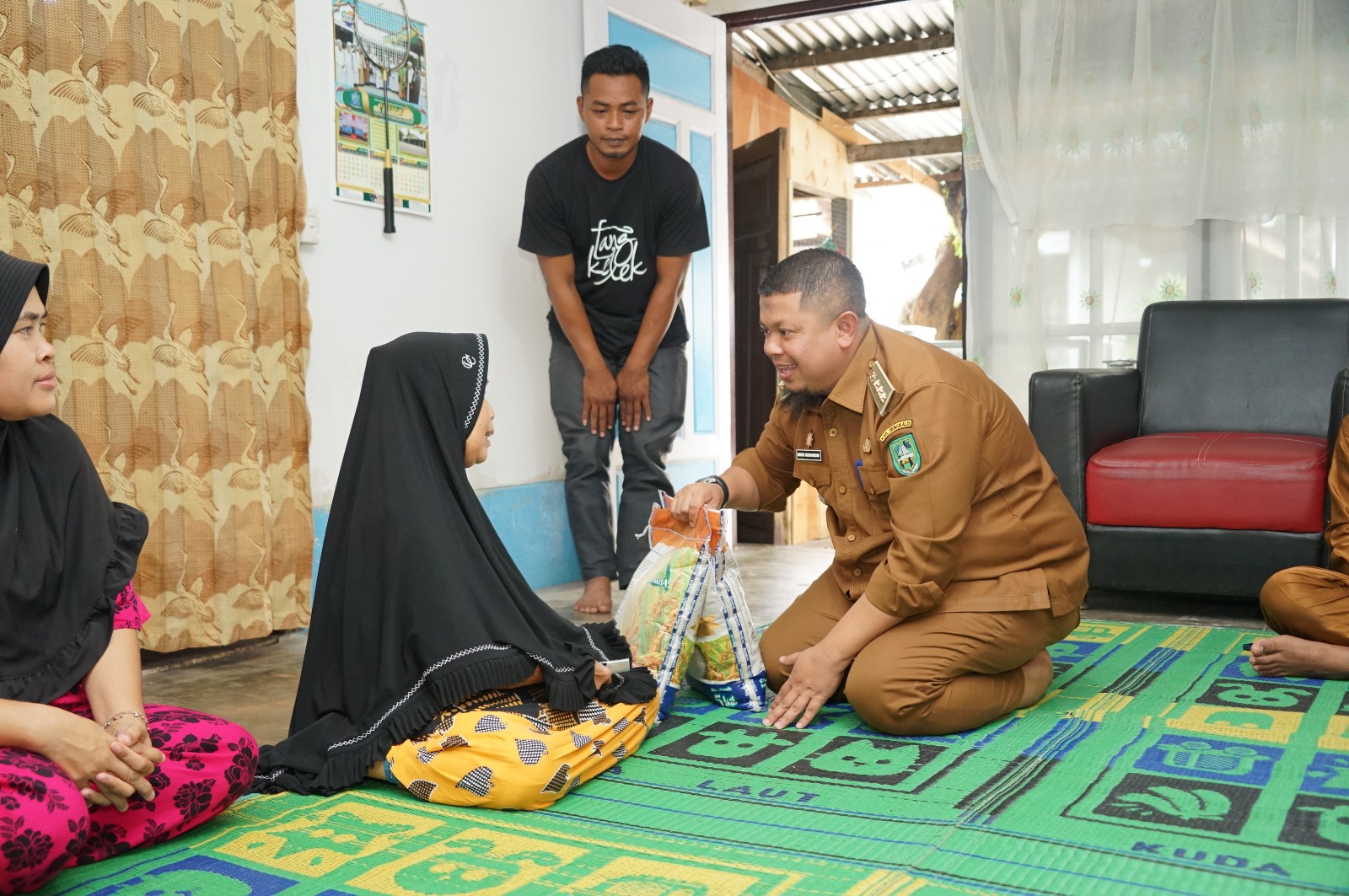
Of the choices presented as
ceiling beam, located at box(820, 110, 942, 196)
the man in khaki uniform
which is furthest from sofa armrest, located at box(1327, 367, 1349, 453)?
ceiling beam, located at box(820, 110, 942, 196)

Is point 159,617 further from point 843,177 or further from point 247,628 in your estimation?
point 843,177

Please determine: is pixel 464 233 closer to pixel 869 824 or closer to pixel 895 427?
pixel 895 427

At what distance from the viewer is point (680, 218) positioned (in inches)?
147

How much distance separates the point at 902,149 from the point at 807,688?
7.22m

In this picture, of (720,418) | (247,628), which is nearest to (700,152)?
(720,418)

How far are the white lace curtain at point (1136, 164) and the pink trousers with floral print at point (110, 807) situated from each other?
363 cm

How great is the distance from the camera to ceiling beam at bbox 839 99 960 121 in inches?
311

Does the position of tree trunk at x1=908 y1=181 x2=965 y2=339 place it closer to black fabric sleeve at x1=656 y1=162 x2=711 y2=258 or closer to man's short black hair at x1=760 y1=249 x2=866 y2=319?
black fabric sleeve at x1=656 y1=162 x2=711 y2=258

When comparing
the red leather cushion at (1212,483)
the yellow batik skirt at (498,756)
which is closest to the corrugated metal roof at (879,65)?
the red leather cushion at (1212,483)

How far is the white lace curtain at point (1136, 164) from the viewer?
414cm

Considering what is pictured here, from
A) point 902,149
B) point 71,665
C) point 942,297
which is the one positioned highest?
point 902,149

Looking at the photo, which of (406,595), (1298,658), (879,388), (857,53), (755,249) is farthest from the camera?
(857,53)

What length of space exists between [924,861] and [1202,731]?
827 millimetres

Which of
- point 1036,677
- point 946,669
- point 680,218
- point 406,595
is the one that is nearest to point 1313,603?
point 1036,677
